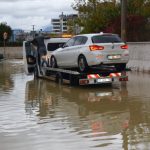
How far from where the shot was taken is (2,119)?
11.7 metres

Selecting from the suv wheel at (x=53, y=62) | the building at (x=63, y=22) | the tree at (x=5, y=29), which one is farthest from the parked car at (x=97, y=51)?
the tree at (x=5, y=29)

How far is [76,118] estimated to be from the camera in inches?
460

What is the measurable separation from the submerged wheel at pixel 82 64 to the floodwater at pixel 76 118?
2.60 feet

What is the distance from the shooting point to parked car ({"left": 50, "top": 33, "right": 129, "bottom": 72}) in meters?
17.8

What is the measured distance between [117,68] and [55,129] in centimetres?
938

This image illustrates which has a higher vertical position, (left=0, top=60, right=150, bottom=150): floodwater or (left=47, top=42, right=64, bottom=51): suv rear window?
(left=47, top=42, right=64, bottom=51): suv rear window

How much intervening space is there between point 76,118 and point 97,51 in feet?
21.3

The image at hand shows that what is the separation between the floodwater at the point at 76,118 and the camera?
884 centimetres

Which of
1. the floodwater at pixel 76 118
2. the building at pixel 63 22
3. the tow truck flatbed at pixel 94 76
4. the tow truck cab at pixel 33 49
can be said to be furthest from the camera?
the building at pixel 63 22

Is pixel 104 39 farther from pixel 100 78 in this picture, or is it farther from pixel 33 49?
pixel 33 49

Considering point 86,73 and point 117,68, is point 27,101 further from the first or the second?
point 117,68

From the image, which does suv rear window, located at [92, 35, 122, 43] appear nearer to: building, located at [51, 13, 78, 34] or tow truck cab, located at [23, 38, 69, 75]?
tow truck cab, located at [23, 38, 69, 75]

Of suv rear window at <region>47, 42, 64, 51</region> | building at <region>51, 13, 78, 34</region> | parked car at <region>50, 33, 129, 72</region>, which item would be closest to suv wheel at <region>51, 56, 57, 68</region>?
suv rear window at <region>47, 42, 64, 51</region>

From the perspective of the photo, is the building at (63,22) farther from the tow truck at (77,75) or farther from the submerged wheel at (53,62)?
the submerged wheel at (53,62)
